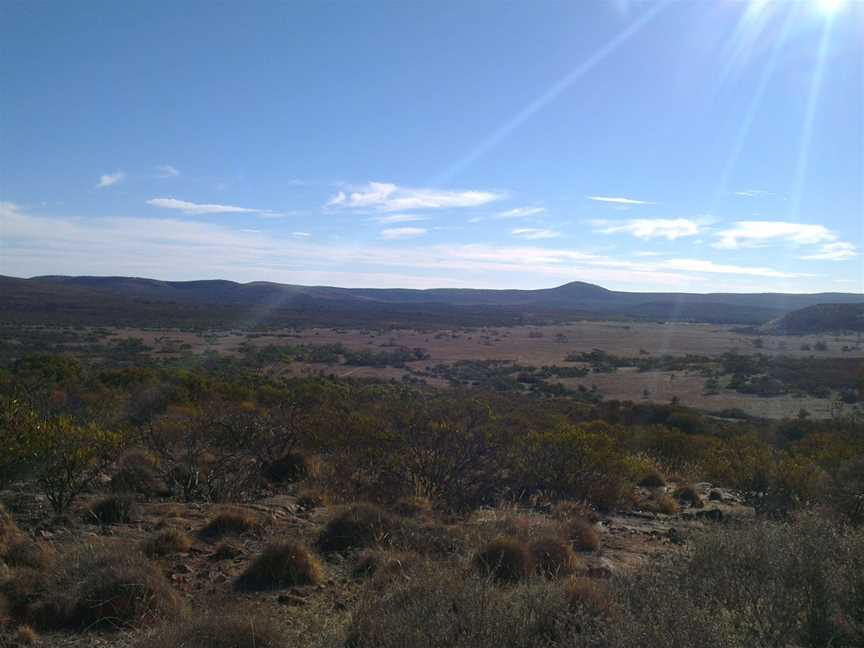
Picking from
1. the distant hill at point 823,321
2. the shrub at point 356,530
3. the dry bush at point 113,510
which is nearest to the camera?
→ the shrub at point 356,530

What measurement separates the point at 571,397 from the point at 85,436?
93.9 feet

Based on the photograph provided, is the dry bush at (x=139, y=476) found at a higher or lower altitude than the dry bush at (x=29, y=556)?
lower

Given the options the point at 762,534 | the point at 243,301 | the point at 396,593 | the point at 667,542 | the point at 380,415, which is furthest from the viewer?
the point at 243,301

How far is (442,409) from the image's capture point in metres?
13.9

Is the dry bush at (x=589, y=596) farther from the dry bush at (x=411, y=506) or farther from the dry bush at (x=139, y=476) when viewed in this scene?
the dry bush at (x=139, y=476)

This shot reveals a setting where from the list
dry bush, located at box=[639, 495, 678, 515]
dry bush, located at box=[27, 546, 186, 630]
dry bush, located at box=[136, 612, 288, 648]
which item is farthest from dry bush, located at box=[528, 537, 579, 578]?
dry bush, located at box=[639, 495, 678, 515]

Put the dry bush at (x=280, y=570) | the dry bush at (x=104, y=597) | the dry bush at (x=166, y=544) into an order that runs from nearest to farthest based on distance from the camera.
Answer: the dry bush at (x=104, y=597)
the dry bush at (x=280, y=570)
the dry bush at (x=166, y=544)

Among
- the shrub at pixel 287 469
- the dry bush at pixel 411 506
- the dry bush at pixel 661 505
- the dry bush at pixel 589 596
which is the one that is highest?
the dry bush at pixel 589 596

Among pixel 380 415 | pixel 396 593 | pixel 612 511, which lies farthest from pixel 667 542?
pixel 380 415

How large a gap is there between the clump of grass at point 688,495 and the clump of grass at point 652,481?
96 centimetres

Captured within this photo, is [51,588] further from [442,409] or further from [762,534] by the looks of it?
[442,409]

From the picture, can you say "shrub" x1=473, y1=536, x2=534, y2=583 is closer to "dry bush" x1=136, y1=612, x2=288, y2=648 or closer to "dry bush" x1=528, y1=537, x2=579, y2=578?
"dry bush" x1=528, y1=537, x2=579, y2=578

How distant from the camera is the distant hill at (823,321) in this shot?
271 ft

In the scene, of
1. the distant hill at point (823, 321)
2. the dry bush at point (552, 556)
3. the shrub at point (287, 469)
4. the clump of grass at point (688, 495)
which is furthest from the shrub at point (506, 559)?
the distant hill at point (823, 321)
